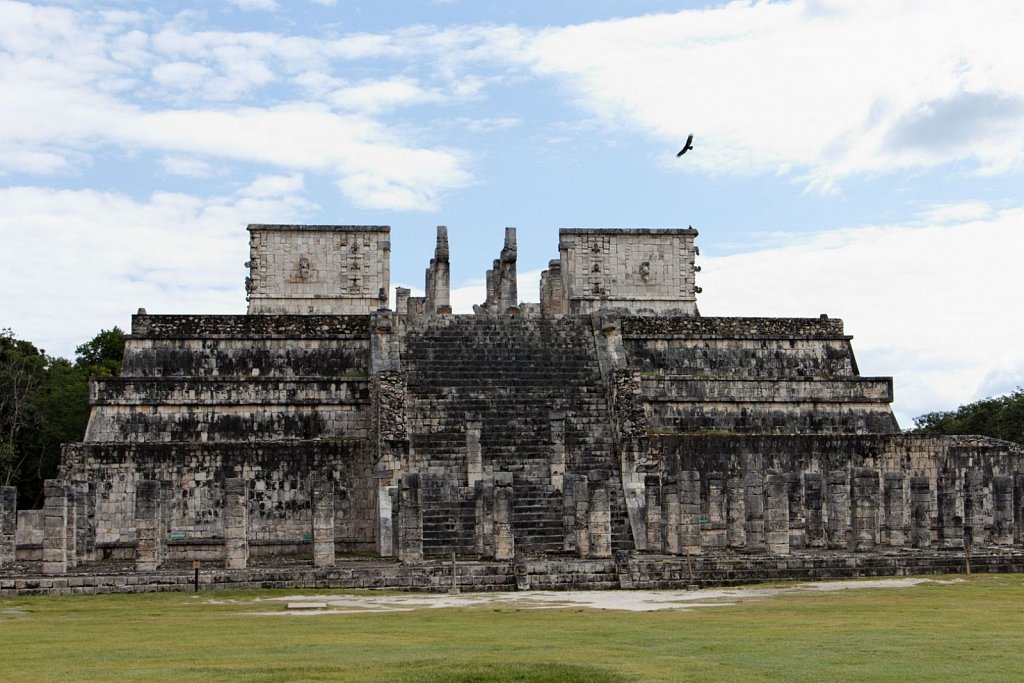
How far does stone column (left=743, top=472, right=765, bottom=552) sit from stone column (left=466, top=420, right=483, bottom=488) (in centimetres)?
501

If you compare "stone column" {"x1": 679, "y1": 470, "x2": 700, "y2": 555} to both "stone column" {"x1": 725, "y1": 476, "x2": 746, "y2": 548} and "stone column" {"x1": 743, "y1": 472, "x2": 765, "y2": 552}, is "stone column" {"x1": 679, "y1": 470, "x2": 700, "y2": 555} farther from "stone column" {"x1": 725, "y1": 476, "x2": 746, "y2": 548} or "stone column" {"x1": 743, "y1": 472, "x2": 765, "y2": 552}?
"stone column" {"x1": 725, "y1": 476, "x2": 746, "y2": 548}

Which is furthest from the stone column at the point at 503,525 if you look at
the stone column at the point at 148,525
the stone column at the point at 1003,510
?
the stone column at the point at 1003,510

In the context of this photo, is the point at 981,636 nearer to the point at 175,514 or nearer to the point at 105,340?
the point at 175,514

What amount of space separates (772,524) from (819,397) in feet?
27.5

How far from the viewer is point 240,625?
16.8 meters

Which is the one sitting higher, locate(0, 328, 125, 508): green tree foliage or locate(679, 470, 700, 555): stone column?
locate(0, 328, 125, 508): green tree foliage

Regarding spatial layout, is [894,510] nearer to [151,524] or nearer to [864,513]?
[864,513]

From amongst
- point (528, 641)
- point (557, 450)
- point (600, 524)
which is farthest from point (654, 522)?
point (528, 641)

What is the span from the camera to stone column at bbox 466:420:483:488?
26828 millimetres

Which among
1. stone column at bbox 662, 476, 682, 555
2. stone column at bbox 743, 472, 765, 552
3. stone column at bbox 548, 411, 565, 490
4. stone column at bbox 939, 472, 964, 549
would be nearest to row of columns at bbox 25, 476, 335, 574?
stone column at bbox 548, 411, 565, 490

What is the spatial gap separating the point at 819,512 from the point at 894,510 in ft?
6.12

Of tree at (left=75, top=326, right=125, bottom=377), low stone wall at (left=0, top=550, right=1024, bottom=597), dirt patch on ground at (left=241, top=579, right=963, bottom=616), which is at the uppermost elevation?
tree at (left=75, top=326, right=125, bottom=377)

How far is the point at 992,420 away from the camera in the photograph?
48.3 metres

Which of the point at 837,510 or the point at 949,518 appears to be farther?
the point at 949,518
